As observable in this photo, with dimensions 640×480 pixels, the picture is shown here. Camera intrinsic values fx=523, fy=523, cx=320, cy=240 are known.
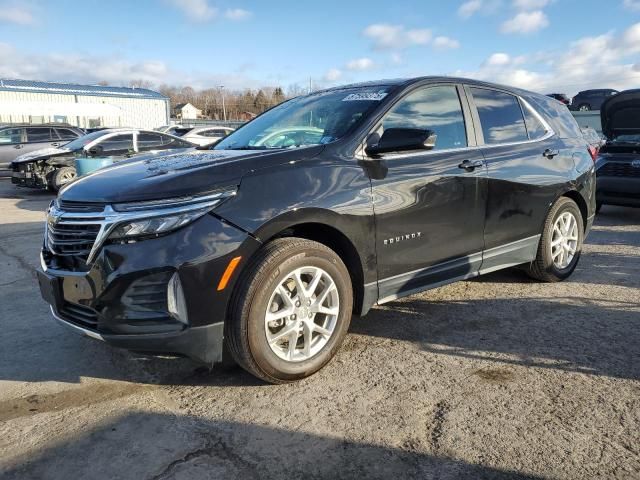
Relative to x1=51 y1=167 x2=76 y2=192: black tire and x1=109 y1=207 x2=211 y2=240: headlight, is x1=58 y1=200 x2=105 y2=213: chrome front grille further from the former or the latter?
x1=51 y1=167 x2=76 y2=192: black tire

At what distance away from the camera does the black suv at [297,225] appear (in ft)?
8.72

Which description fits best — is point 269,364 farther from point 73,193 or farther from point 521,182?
point 521,182

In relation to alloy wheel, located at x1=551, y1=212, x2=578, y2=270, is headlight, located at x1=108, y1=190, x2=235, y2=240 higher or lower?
higher

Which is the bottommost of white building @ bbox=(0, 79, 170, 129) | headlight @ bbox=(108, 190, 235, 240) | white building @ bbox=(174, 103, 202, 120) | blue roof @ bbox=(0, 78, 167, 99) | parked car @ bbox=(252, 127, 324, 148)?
headlight @ bbox=(108, 190, 235, 240)

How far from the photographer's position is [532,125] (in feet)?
15.3

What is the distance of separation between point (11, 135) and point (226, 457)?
54.3 ft

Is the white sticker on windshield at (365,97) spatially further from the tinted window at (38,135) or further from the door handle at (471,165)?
the tinted window at (38,135)

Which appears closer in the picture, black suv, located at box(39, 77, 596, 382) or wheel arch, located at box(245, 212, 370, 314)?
black suv, located at box(39, 77, 596, 382)

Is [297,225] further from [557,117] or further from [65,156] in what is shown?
[65,156]

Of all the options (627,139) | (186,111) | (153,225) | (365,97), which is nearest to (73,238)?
(153,225)

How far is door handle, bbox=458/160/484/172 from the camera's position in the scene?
3.84m

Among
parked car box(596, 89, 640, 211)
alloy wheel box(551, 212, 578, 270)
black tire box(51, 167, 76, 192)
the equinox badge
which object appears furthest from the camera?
black tire box(51, 167, 76, 192)

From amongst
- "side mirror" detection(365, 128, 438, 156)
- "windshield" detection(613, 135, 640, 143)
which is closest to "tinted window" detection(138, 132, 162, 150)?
"windshield" detection(613, 135, 640, 143)

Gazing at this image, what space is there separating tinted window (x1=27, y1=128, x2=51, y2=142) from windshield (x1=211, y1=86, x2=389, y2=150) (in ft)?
45.7
